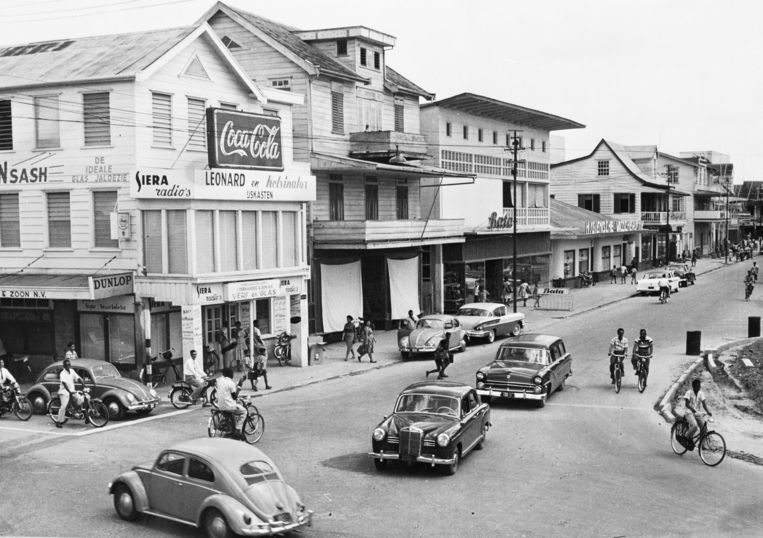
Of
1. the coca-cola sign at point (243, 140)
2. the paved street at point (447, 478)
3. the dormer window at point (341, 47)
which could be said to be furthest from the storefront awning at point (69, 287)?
the dormer window at point (341, 47)

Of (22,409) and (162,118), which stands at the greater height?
(162,118)

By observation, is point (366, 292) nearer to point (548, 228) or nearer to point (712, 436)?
point (548, 228)

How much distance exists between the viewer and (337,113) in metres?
40.8

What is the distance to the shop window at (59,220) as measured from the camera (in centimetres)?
3002

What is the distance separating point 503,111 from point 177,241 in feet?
107

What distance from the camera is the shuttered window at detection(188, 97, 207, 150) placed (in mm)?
30406

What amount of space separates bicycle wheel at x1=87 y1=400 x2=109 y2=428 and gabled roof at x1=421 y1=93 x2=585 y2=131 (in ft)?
103

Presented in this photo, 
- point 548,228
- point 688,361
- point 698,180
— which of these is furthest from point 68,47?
point 698,180

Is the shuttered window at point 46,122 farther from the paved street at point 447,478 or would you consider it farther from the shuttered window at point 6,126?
the paved street at point 447,478

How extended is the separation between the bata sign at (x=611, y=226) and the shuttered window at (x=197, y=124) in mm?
41531

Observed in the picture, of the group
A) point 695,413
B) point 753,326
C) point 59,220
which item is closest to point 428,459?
point 695,413

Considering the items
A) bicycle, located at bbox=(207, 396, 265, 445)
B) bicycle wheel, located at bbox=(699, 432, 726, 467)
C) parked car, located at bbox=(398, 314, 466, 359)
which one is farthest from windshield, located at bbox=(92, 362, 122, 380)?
bicycle wheel, located at bbox=(699, 432, 726, 467)

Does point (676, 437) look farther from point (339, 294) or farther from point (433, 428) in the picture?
point (339, 294)

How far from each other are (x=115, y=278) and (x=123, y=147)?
4389 millimetres
